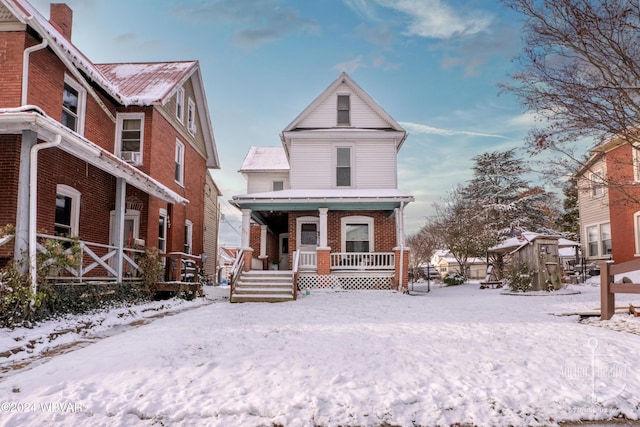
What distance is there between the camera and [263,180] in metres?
24.3

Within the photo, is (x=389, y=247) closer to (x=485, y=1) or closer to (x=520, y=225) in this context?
(x=485, y=1)

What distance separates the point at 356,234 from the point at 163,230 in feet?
24.8

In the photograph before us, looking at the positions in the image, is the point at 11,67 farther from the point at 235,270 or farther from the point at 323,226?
the point at 323,226

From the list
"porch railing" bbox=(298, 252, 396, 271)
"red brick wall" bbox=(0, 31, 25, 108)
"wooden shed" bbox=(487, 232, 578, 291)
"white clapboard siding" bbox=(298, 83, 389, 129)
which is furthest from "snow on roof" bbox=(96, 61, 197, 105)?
"wooden shed" bbox=(487, 232, 578, 291)

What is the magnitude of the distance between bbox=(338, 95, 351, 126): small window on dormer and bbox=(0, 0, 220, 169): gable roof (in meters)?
6.51

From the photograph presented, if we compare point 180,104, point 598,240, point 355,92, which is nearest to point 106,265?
point 180,104

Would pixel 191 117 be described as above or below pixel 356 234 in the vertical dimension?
above

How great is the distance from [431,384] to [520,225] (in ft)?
107

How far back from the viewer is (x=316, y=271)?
15789mm

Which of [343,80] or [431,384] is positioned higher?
[343,80]

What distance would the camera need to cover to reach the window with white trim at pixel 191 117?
19.0m

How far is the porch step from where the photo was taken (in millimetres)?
12438

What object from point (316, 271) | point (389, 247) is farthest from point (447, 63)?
point (316, 271)

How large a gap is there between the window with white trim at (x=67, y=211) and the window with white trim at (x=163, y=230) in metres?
4.35
